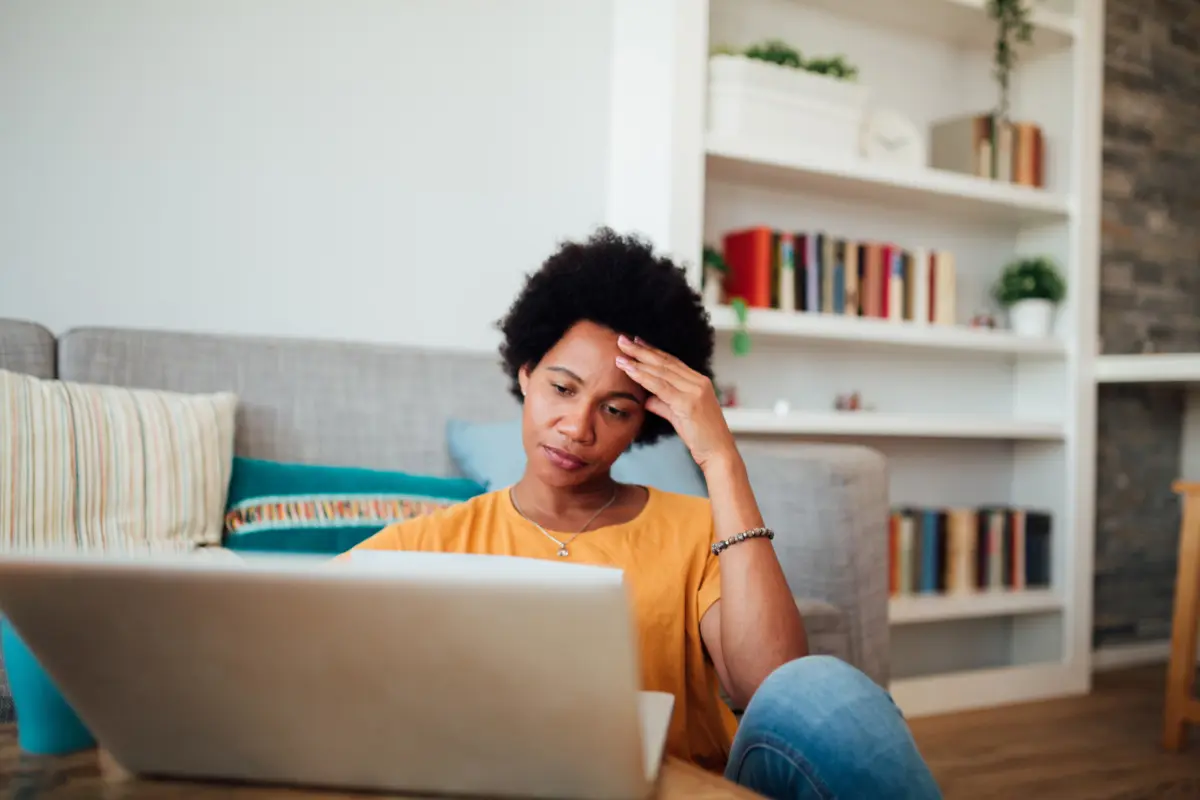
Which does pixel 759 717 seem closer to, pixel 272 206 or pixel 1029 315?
pixel 272 206

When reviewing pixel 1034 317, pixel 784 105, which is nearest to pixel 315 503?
pixel 784 105

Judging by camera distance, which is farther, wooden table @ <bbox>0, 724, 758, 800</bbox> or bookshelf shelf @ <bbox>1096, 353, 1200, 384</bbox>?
bookshelf shelf @ <bbox>1096, 353, 1200, 384</bbox>

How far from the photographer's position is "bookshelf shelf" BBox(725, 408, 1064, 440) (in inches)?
102

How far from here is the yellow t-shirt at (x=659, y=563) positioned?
106 cm

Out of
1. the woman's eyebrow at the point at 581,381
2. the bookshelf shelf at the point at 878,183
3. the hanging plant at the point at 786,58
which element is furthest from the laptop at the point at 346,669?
the hanging plant at the point at 786,58

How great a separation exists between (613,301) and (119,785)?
Result: 717 mm

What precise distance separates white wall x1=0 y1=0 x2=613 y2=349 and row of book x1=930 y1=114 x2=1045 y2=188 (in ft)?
3.76

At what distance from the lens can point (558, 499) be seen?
3.77ft

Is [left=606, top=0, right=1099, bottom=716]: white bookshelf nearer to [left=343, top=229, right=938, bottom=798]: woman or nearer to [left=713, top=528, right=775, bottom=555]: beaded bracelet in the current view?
[left=343, top=229, right=938, bottom=798]: woman

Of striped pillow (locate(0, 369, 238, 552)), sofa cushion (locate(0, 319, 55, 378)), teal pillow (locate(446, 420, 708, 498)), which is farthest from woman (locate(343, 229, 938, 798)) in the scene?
sofa cushion (locate(0, 319, 55, 378))

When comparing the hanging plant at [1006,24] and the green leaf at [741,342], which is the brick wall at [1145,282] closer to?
the hanging plant at [1006,24]

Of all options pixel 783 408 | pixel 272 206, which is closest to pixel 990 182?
pixel 783 408

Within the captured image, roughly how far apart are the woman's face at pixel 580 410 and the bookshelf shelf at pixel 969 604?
183 centimetres

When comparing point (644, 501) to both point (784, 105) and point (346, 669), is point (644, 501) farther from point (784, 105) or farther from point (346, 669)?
point (784, 105)
